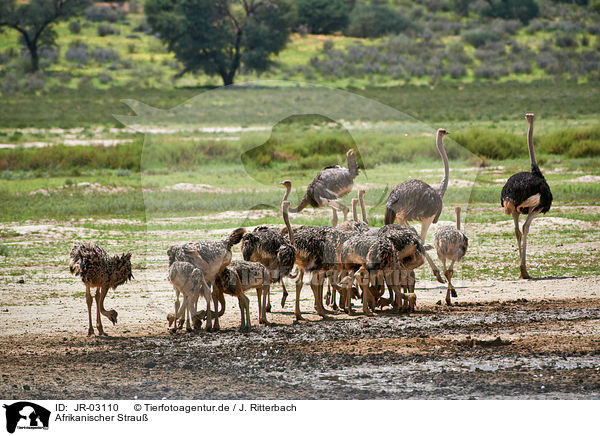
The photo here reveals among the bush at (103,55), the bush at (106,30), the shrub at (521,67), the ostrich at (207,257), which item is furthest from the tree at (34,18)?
the ostrich at (207,257)

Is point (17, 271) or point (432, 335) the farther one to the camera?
point (17, 271)

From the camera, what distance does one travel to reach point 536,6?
51625 millimetres

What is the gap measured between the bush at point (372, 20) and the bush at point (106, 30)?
43.3 ft

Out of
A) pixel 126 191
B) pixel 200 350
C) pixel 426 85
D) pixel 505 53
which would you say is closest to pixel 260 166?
pixel 126 191

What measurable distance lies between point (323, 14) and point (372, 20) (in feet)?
12.3

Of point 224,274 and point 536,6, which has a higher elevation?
point 536,6

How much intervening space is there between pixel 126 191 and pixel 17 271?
813 cm

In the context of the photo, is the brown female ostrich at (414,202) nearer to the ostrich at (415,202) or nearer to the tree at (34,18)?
the ostrich at (415,202)

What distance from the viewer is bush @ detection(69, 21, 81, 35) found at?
176ft

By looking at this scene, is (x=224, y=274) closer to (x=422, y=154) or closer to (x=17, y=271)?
(x=17, y=271)

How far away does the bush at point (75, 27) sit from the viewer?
5378 centimetres

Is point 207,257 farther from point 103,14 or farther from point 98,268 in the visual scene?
point 103,14

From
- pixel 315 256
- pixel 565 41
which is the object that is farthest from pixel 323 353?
pixel 565 41
